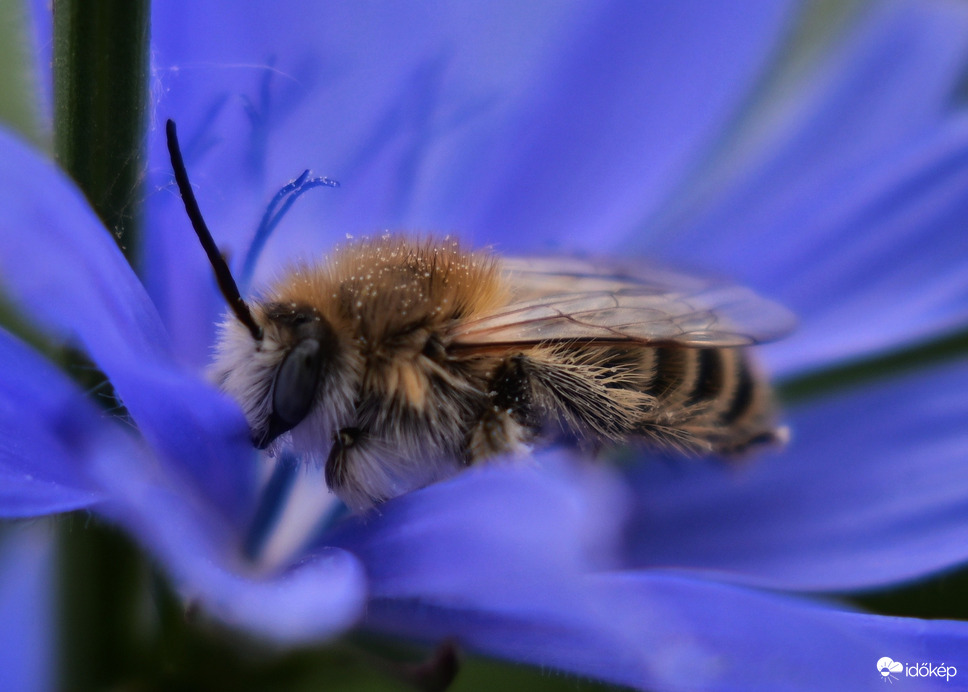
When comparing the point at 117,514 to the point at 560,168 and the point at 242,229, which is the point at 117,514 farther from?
the point at 560,168

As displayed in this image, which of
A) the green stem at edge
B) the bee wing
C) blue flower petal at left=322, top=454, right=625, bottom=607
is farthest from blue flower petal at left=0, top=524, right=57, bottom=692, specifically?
the bee wing

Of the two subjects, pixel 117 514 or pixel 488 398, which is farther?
pixel 488 398

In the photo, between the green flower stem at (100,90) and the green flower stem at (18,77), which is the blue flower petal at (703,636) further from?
the green flower stem at (18,77)

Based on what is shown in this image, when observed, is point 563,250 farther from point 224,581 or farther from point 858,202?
point 224,581

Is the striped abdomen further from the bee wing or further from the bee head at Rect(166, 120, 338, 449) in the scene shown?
the bee head at Rect(166, 120, 338, 449)

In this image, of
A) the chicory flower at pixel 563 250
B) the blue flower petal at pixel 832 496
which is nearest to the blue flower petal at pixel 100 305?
the chicory flower at pixel 563 250

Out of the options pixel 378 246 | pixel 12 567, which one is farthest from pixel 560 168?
pixel 12 567
